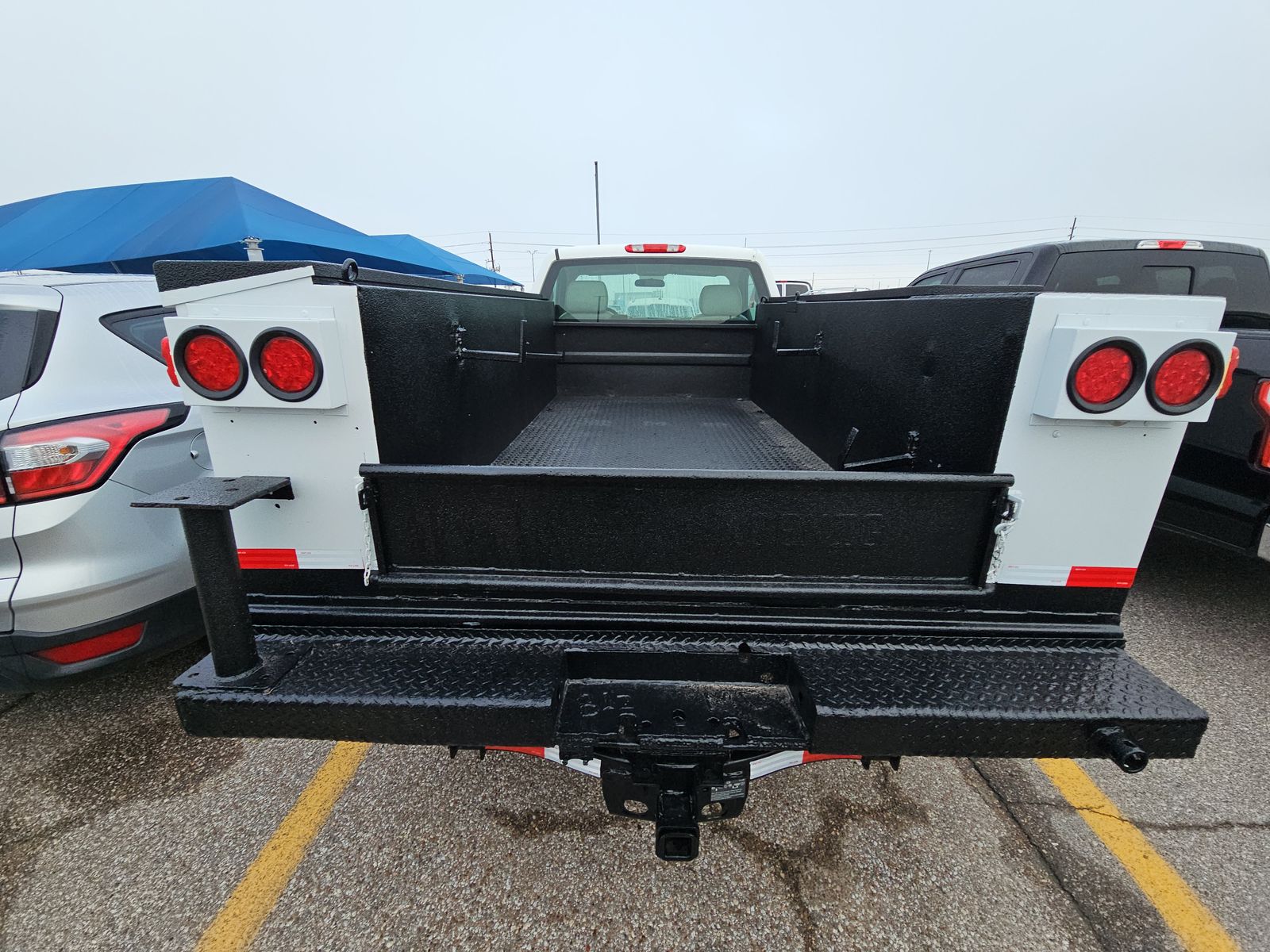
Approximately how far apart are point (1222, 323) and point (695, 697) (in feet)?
18.6

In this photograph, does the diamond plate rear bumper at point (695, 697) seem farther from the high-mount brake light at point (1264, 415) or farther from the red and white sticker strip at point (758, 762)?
the high-mount brake light at point (1264, 415)

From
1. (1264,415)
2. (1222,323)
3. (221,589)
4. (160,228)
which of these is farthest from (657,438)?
(160,228)

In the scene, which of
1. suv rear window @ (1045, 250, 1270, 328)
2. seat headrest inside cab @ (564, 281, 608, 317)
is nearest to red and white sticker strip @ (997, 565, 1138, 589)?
seat headrest inside cab @ (564, 281, 608, 317)

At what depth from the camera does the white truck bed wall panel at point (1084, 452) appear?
1287 mm

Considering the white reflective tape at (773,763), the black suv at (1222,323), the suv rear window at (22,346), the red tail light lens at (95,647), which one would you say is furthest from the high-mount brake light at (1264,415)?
the suv rear window at (22,346)

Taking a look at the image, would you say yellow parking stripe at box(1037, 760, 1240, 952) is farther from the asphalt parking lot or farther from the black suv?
the black suv

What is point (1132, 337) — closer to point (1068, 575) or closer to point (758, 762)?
point (1068, 575)

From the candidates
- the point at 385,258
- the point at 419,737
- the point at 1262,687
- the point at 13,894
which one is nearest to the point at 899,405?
the point at 419,737

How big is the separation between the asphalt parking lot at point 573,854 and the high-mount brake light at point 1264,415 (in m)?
1.35

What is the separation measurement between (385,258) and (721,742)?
15.3 meters

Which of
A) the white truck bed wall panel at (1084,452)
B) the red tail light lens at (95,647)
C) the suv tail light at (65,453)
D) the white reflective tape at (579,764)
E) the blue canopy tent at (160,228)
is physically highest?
the blue canopy tent at (160,228)

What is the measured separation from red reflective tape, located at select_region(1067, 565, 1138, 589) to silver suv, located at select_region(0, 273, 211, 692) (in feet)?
11.0

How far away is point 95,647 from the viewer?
219 centimetres

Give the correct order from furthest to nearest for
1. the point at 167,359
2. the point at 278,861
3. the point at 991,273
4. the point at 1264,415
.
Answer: the point at 991,273 < the point at 1264,415 < the point at 167,359 < the point at 278,861
